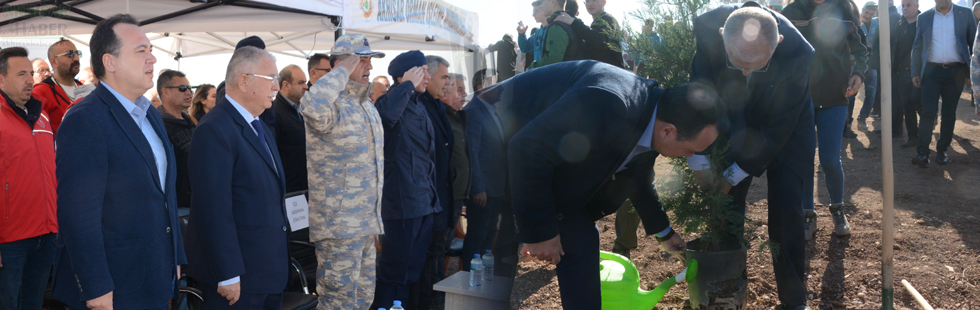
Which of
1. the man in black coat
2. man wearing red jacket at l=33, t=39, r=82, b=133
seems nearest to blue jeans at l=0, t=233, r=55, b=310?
man wearing red jacket at l=33, t=39, r=82, b=133

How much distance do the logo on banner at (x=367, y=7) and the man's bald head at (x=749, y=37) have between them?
398 centimetres

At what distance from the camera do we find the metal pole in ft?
8.87

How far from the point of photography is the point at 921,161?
19.5 feet

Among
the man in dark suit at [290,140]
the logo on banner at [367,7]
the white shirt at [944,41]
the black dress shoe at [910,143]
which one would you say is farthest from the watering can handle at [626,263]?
the black dress shoe at [910,143]

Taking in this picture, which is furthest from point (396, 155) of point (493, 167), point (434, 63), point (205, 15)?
point (205, 15)

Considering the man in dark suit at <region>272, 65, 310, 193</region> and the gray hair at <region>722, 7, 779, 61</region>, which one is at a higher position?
the gray hair at <region>722, 7, 779, 61</region>

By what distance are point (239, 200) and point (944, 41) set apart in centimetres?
670

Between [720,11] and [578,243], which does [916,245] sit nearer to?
[720,11]

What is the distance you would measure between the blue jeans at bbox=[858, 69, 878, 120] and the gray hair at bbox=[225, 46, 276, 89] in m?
7.79

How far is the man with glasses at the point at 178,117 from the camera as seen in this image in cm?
362

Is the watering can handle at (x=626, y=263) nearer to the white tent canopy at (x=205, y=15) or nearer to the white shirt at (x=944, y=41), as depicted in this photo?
the white tent canopy at (x=205, y=15)

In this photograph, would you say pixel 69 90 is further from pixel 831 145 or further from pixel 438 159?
pixel 831 145

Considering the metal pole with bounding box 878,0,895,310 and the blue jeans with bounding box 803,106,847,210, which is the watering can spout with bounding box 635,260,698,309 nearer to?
the metal pole with bounding box 878,0,895,310

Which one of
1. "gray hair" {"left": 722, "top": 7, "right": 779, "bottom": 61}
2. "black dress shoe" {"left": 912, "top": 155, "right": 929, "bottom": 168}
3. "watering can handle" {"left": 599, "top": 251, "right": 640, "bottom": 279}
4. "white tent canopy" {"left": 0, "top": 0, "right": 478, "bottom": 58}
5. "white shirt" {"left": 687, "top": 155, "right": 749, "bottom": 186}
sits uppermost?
"white tent canopy" {"left": 0, "top": 0, "right": 478, "bottom": 58}
